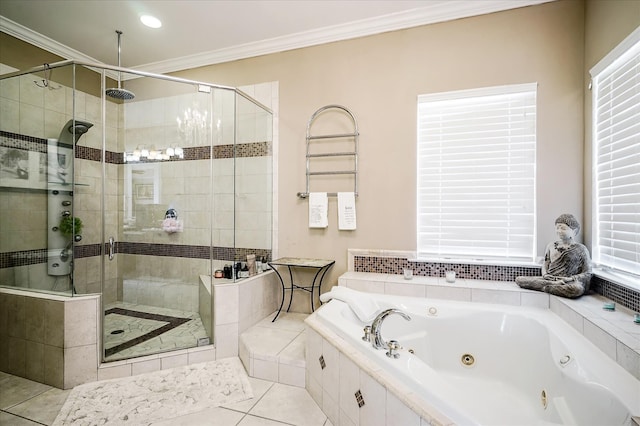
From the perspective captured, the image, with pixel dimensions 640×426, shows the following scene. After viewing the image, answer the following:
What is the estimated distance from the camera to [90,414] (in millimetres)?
1752

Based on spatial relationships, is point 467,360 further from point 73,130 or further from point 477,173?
point 73,130

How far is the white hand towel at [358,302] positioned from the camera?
6.56ft

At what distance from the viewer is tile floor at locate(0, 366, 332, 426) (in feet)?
5.57

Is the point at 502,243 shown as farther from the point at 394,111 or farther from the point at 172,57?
the point at 172,57

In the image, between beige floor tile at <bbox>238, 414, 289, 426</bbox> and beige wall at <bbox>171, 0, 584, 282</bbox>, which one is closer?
beige floor tile at <bbox>238, 414, 289, 426</bbox>

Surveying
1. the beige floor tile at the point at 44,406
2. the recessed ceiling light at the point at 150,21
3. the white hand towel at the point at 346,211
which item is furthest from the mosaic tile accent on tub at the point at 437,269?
the recessed ceiling light at the point at 150,21

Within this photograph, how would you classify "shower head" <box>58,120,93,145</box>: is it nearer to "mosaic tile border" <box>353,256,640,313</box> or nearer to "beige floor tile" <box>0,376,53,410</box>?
"beige floor tile" <box>0,376,53,410</box>

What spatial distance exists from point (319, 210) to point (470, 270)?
133 cm

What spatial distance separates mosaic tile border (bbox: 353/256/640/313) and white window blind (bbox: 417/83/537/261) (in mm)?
98

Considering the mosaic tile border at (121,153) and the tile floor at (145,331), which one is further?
the mosaic tile border at (121,153)

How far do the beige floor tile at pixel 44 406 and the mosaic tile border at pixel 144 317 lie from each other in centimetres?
31

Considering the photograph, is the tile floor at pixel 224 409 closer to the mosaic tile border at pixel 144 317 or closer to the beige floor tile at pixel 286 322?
the mosaic tile border at pixel 144 317

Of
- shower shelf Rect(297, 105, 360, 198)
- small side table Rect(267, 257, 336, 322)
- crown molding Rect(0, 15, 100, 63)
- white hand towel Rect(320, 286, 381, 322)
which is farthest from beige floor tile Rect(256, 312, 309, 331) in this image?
crown molding Rect(0, 15, 100, 63)

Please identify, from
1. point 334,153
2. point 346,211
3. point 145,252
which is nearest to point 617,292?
point 346,211
